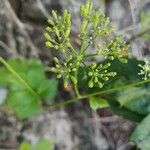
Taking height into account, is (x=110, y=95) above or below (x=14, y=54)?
below

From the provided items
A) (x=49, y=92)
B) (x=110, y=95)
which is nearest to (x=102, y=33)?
(x=110, y=95)

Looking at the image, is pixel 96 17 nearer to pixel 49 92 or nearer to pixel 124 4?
pixel 49 92

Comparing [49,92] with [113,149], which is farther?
[113,149]

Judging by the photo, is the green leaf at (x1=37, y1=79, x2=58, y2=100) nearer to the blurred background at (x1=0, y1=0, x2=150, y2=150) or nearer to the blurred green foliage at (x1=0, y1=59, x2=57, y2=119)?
the blurred green foliage at (x1=0, y1=59, x2=57, y2=119)

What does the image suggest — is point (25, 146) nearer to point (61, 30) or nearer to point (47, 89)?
A: point (47, 89)

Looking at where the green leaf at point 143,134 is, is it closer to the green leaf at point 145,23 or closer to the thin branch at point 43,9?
the green leaf at point 145,23

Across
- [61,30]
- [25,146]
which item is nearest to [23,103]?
[25,146]

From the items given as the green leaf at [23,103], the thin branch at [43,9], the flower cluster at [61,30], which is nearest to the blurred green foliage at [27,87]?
the green leaf at [23,103]
